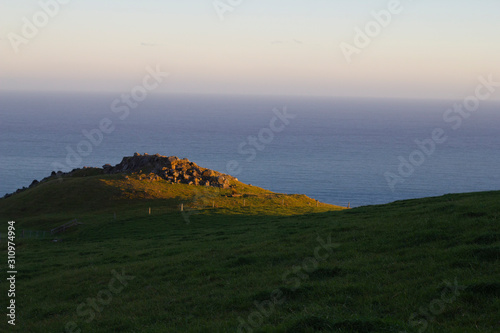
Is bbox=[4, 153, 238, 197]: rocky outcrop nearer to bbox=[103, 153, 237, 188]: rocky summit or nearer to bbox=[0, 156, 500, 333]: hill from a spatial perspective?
bbox=[103, 153, 237, 188]: rocky summit

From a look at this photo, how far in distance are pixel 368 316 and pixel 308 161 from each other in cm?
17465

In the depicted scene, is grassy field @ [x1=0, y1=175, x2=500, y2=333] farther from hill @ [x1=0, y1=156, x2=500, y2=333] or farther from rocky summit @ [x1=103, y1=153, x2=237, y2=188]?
rocky summit @ [x1=103, y1=153, x2=237, y2=188]

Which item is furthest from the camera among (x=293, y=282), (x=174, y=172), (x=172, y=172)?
(x=172, y=172)

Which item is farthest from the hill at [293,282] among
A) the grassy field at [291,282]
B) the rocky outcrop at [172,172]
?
the rocky outcrop at [172,172]

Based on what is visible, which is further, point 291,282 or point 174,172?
point 174,172

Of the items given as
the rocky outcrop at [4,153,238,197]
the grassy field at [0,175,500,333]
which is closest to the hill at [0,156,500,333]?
the grassy field at [0,175,500,333]

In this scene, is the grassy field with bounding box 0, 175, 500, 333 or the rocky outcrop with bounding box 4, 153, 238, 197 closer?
the grassy field with bounding box 0, 175, 500, 333

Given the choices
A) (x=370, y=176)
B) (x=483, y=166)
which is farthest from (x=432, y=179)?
(x=483, y=166)

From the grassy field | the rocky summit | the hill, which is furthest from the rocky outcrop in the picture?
the hill

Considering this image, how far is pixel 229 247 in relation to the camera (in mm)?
26750

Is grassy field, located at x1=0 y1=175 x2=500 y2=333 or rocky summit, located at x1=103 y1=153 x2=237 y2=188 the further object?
rocky summit, located at x1=103 y1=153 x2=237 y2=188

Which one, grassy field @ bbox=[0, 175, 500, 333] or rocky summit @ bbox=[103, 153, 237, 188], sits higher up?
rocky summit @ bbox=[103, 153, 237, 188]

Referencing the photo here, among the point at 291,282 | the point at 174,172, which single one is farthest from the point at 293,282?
the point at 174,172

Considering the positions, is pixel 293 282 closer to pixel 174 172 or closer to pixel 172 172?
pixel 174 172
